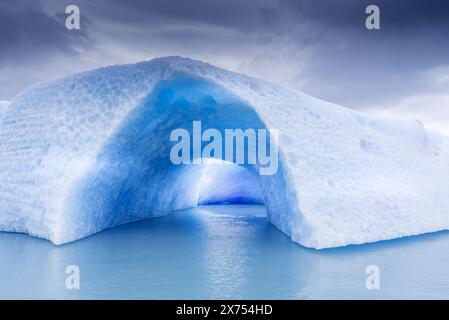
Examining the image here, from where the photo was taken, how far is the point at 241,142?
36.7 feet

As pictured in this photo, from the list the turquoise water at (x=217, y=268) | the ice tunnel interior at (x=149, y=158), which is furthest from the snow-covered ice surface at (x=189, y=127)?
the turquoise water at (x=217, y=268)

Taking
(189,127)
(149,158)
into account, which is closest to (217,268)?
(189,127)

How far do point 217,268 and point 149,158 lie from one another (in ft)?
20.0

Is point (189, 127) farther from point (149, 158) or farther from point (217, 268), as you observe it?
point (217, 268)

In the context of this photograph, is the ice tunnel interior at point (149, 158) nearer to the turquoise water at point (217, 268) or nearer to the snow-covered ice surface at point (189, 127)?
the snow-covered ice surface at point (189, 127)

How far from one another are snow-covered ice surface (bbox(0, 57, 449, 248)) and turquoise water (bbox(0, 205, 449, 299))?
1.86ft

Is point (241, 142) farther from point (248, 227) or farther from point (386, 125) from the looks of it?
point (386, 125)

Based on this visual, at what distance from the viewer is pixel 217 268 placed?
6227mm

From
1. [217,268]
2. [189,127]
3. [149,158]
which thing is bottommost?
[217,268]

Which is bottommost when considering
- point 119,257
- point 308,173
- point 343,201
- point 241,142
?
point 119,257

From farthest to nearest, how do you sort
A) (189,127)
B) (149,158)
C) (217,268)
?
(149,158) → (189,127) → (217,268)

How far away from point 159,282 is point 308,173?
167 inches
